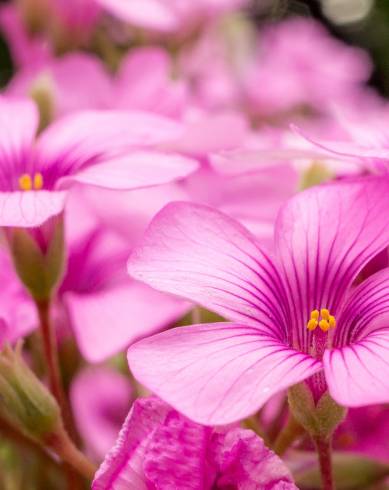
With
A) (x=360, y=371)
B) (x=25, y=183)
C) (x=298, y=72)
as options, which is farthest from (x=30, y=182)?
(x=298, y=72)

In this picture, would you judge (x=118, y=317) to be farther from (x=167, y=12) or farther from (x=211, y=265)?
(x=167, y=12)

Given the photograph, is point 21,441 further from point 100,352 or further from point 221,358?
point 221,358

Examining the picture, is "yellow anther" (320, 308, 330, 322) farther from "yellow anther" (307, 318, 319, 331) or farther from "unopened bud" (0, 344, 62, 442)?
"unopened bud" (0, 344, 62, 442)

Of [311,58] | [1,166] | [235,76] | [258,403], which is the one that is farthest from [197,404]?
[311,58]

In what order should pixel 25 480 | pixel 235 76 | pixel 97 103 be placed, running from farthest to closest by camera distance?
pixel 235 76 < pixel 97 103 < pixel 25 480

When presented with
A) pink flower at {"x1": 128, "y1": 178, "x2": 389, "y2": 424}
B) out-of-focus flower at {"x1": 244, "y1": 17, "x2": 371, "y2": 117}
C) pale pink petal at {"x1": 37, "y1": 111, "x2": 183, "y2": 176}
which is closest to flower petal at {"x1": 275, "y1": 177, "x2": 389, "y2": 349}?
pink flower at {"x1": 128, "y1": 178, "x2": 389, "y2": 424}
